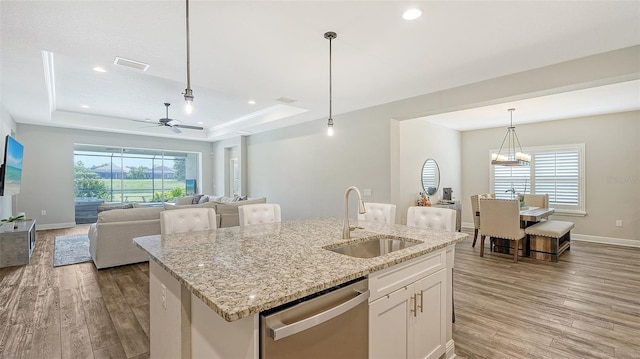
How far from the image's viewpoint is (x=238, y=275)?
1.35 metres

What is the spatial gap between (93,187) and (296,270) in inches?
365

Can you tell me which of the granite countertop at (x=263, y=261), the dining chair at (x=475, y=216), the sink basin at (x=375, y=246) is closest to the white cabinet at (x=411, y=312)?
the granite countertop at (x=263, y=261)

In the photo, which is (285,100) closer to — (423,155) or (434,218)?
(434,218)

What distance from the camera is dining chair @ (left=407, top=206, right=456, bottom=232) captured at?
105 inches

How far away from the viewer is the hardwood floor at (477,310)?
7.65 feet

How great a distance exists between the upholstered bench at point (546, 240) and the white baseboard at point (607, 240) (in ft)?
5.57

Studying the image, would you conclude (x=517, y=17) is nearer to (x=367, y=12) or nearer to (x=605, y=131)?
(x=367, y=12)

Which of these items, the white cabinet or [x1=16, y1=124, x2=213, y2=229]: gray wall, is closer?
the white cabinet

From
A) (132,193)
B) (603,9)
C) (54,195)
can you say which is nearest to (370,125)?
(603,9)

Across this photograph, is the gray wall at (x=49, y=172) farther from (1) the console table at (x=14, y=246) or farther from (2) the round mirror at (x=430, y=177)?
(2) the round mirror at (x=430, y=177)

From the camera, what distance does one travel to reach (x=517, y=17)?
7.97ft

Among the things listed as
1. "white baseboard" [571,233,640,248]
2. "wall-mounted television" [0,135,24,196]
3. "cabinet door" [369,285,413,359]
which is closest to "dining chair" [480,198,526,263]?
"white baseboard" [571,233,640,248]

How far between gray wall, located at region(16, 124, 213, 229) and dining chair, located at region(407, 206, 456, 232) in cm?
885

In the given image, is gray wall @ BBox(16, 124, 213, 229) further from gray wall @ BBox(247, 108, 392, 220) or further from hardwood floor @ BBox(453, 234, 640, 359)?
hardwood floor @ BBox(453, 234, 640, 359)
